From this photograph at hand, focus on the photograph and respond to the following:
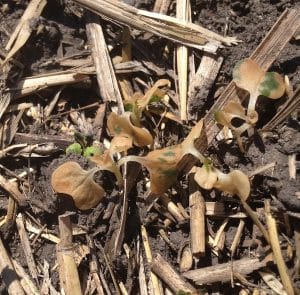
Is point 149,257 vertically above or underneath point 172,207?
underneath

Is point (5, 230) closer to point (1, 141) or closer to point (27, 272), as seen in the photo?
point (27, 272)

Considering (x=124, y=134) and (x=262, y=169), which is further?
(x=124, y=134)

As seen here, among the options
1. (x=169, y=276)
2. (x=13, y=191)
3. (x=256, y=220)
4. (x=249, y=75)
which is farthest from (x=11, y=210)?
(x=249, y=75)

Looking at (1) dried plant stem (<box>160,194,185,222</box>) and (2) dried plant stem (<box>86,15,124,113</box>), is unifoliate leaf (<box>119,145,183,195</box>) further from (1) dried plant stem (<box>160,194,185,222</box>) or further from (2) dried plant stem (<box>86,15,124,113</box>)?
(2) dried plant stem (<box>86,15,124,113</box>)

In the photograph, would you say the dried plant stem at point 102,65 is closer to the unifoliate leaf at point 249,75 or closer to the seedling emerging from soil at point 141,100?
the seedling emerging from soil at point 141,100

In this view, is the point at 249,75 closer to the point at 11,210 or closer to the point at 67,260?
the point at 67,260

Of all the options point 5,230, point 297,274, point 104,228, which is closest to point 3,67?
point 5,230
